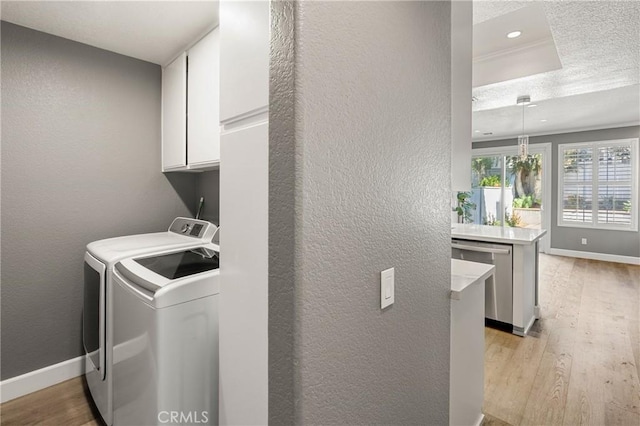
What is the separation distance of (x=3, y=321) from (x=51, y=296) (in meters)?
0.27

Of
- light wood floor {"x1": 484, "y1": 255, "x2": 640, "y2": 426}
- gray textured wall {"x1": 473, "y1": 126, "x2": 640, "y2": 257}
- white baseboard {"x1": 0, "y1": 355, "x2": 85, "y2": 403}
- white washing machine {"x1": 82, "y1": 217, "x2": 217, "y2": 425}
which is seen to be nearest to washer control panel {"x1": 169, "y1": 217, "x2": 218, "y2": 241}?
white washing machine {"x1": 82, "y1": 217, "x2": 217, "y2": 425}

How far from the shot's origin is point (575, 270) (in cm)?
531

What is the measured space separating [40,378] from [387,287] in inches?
100

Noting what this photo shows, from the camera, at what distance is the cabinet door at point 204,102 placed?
6.41ft

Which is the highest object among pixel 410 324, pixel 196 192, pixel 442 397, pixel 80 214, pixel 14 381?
pixel 196 192

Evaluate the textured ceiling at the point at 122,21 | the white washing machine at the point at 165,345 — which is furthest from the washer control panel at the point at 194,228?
the textured ceiling at the point at 122,21

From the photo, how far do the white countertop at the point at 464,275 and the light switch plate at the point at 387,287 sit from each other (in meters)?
0.50

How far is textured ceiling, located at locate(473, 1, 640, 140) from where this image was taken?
2094 mm

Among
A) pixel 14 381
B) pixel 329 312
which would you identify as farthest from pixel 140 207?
pixel 329 312

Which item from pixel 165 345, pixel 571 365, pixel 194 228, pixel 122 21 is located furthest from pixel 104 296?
pixel 571 365

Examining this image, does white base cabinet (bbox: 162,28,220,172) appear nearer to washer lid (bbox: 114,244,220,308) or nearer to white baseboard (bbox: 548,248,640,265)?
washer lid (bbox: 114,244,220,308)

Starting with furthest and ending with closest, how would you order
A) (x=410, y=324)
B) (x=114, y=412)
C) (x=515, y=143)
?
(x=515, y=143) → (x=114, y=412) → (x=410, y=324)

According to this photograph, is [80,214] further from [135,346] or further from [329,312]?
[329,312]

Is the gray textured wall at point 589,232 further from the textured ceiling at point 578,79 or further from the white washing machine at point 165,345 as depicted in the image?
the white washing machine at point 165,345
